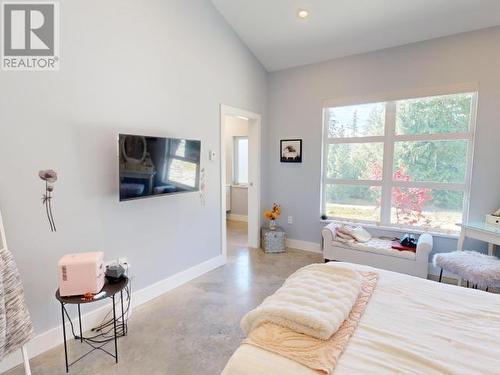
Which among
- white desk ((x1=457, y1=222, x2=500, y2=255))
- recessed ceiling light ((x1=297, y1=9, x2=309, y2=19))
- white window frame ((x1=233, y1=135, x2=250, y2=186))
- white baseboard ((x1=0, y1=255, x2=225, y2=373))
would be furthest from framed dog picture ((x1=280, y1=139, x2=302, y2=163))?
white desk ((x1=457, y1=222, x2=500, y2=255))

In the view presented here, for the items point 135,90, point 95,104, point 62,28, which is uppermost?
point 62,28

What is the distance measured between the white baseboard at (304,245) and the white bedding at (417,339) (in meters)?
2.56

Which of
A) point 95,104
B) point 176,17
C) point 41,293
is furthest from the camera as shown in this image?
point 176,17

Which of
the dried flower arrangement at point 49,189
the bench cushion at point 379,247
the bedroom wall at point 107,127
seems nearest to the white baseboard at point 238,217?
the bedroom wall at point 107,127

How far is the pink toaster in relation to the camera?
5.75 feet

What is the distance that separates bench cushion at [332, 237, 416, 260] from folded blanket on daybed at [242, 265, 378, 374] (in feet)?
6.10

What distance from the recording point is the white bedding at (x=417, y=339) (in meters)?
1.02

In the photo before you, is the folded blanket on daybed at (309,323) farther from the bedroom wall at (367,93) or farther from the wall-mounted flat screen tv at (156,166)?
the bedroom wall at (367,93)

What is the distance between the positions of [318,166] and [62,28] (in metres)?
3.28

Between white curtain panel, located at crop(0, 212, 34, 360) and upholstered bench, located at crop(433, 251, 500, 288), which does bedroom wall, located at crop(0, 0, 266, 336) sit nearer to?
white curtain panel, located at crop(0, 212, 34, 360)

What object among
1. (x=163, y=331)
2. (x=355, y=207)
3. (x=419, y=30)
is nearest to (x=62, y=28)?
(x=163, y=331)

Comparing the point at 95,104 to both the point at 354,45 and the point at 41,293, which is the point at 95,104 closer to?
the point at 41,293

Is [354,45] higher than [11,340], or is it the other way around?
[354,45]

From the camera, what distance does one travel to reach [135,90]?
2527mm
